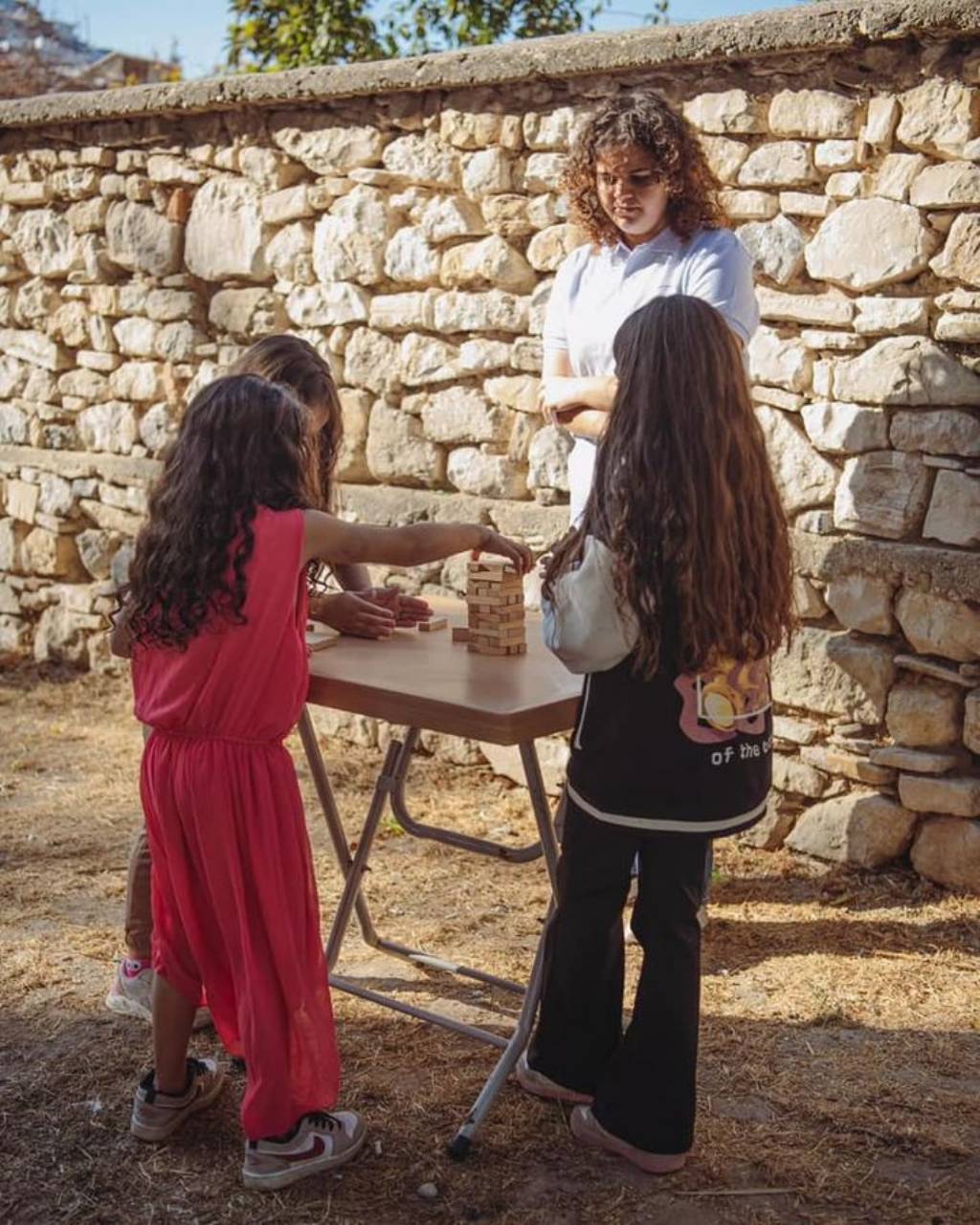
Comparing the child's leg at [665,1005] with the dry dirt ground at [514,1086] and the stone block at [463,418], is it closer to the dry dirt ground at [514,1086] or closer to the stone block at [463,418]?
the dry dirt ground at [514,1086]

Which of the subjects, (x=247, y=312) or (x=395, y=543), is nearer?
(x=395, y=543)

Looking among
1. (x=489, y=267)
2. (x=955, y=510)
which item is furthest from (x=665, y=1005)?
(x=489, y=267)

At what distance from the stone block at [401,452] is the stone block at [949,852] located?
2137 millimetres

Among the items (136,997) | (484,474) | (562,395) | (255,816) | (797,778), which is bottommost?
(136,997)

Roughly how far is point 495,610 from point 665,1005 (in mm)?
913

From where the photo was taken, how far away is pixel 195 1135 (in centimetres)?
309

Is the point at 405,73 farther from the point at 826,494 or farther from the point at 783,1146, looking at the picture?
the point at 783,1146

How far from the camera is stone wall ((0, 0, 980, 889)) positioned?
166 inches

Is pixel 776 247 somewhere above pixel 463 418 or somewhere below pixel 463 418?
above

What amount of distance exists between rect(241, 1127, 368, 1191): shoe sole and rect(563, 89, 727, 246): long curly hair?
7.95ft

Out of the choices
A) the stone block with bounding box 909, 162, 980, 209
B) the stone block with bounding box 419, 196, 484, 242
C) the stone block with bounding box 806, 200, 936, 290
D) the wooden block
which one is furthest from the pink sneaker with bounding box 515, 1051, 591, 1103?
the stone block with bounding box 419, 196, 484, 242

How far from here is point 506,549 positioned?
10.5 feet

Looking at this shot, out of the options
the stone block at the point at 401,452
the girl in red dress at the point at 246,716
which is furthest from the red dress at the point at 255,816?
the stone block at the point at 401,452

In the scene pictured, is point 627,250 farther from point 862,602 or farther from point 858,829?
Answer: point 858,829
